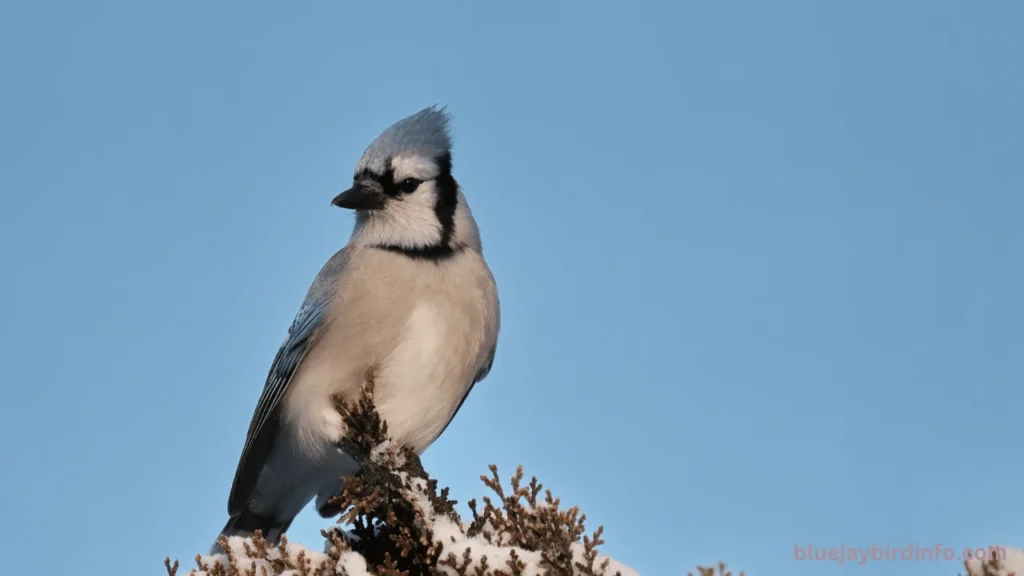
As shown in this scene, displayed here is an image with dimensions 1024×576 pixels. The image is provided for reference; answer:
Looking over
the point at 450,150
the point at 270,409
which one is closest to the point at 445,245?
the point at 450,150

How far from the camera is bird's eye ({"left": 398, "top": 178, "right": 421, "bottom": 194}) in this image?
3584mm

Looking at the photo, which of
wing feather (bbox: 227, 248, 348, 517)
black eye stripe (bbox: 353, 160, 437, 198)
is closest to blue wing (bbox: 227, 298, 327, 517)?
wing feather (bbox: 227, 248, 348, 517)

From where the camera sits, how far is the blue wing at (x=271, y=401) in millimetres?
3472

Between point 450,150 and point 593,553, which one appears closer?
point 593,553

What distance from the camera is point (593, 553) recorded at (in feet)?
7.49

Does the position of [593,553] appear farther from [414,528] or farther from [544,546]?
[414,528]

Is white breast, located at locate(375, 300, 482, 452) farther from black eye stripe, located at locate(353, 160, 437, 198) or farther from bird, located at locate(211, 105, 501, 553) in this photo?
black eye stripe, located at locate(353, 160, 437, 198)

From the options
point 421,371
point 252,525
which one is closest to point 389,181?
point 421,371

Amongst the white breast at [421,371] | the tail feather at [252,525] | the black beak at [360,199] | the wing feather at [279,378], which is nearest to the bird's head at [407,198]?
the black beak at [360,199]

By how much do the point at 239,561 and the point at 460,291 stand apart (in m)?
1.16

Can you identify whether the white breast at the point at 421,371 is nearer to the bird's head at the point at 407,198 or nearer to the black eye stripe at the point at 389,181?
the bird's head at the point at 407,198

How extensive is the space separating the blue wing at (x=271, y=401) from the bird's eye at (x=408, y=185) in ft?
1.60

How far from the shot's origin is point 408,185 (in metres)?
3.60

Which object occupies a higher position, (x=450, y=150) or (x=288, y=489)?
(x=450, y=150)
